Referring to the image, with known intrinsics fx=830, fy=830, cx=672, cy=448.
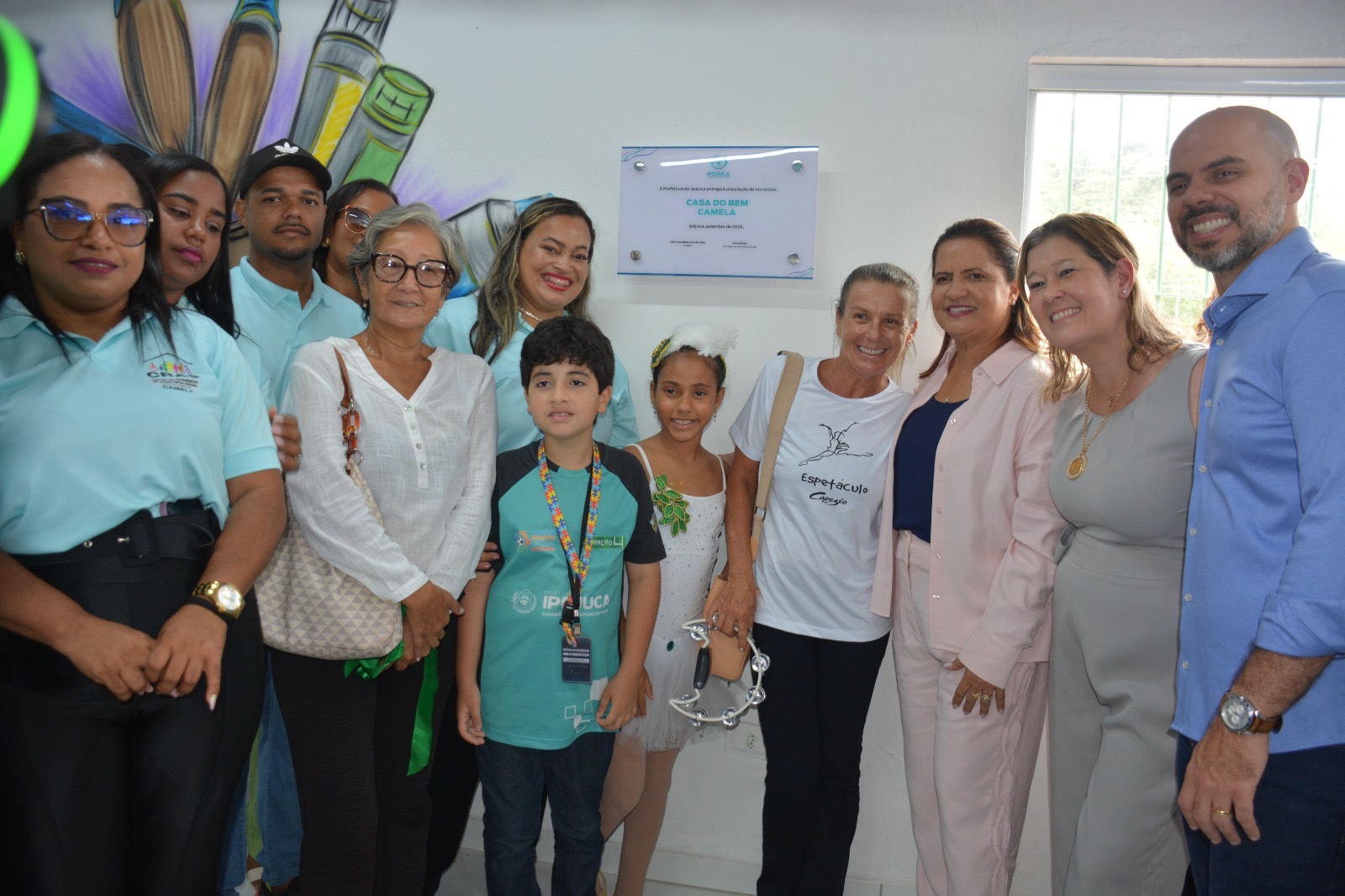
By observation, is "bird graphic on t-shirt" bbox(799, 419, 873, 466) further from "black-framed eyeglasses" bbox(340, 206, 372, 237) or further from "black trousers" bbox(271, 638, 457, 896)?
"black-framed eyeglasses" bbox(340, 206, 372, 237)

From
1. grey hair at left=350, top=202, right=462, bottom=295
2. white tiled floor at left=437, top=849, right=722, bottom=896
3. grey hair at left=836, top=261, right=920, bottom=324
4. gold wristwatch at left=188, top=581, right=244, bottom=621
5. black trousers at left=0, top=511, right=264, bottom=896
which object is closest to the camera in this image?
black trousers at left=0, top=511, right=264, bottom=896

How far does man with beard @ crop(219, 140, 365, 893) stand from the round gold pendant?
2.08 metres

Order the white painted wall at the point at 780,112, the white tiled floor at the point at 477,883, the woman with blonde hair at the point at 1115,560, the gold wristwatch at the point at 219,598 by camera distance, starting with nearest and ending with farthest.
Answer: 1. the gold wristwatch at the point at 219,598
2. the woman with blonde hair at the point at 1115,560
3. the white painted wall at the point at 780,112
4. the white tiled floor at the point at 477,883

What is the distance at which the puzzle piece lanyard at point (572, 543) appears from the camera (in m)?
2.09

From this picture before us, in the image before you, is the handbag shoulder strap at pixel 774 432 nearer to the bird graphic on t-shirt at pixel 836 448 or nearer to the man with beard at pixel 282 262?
the bird graphic on t-shirt at pixel 836 448

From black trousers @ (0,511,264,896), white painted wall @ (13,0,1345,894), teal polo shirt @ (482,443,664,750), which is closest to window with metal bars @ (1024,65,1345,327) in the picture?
white painted wall @ (13,0,1345,894)

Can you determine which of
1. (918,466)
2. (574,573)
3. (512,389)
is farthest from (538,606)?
(918,466)

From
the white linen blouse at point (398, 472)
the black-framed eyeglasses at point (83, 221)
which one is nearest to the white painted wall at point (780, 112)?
the white linen blouse at point (398, 472)

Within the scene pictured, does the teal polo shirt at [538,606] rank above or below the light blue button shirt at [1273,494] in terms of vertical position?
below

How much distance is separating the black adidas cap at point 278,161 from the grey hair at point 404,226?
0.63 m

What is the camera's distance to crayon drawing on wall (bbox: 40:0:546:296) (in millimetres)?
3000

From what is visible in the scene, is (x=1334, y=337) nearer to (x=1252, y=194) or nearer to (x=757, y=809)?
(x=1252, y=194)

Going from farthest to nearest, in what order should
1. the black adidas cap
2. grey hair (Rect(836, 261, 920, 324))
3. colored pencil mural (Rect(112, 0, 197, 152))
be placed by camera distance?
colored pencil mural (Rect(112, 0, 197, 152)), the black adidas cap, grey hair (Rect(836, 261, 920, 324))

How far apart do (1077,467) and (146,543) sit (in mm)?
1933
